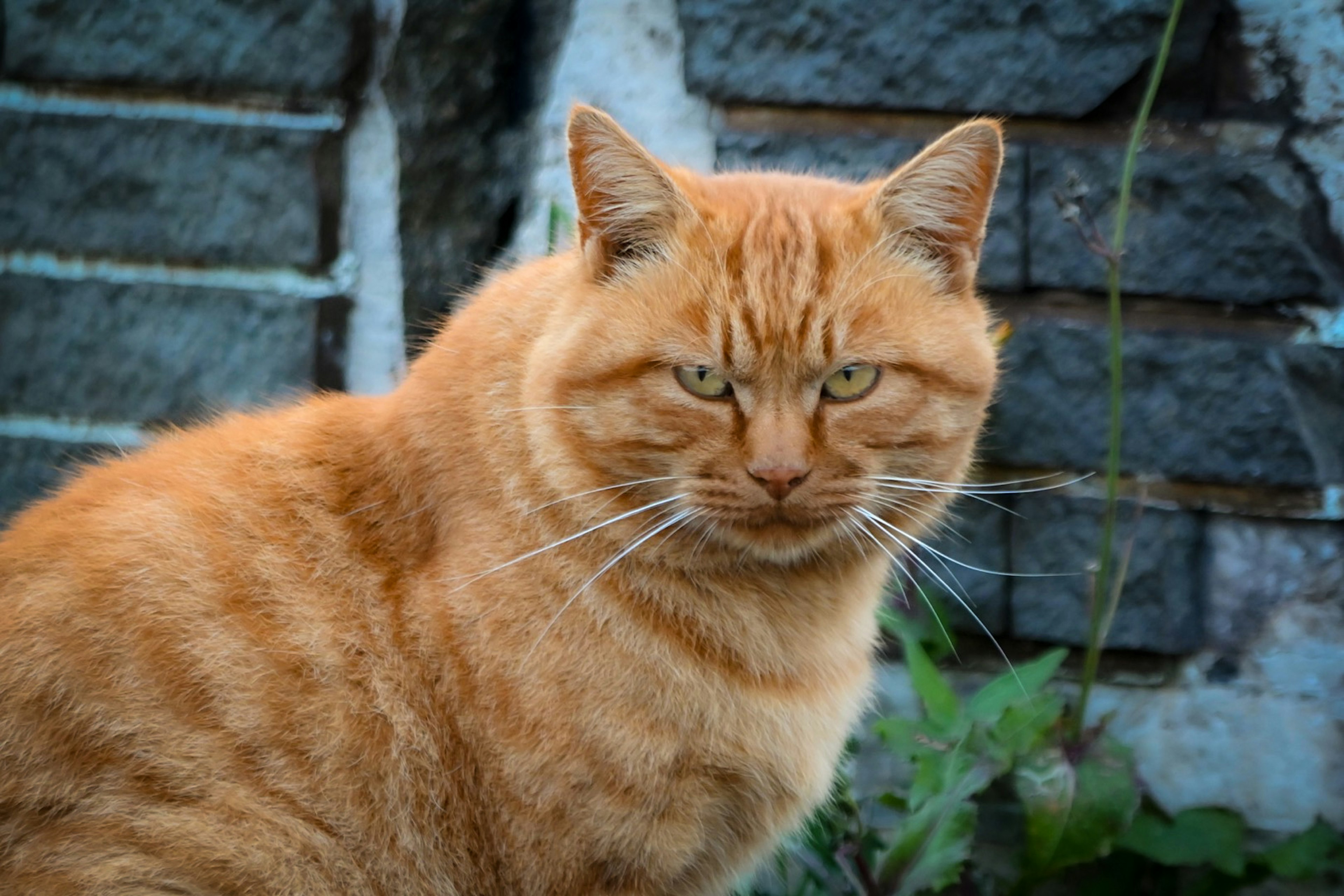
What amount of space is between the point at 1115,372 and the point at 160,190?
5.96 feet

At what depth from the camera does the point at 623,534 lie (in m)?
1.71

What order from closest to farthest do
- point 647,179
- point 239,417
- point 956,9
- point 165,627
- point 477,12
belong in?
1. point 165,627
2. point 647,179
3. point 239,417
4. point 956,9
5. point 477,12

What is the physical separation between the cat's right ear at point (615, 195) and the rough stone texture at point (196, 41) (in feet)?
2.63

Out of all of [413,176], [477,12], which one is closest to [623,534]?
[413,176]

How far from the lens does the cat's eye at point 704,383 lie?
1673 mm

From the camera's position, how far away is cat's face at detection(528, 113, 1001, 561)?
1646mm

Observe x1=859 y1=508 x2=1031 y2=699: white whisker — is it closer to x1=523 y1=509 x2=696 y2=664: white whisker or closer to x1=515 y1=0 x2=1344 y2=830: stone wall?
x1=515 y1=0 x2=1344 y2=830: stone wall

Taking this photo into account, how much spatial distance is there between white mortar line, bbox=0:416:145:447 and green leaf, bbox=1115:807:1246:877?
207 cm

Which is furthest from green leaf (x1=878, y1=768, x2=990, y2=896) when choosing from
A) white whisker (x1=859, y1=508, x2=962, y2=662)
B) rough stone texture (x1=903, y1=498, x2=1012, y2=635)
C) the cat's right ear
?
the cat's right ear

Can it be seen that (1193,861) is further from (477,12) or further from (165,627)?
(477,12)

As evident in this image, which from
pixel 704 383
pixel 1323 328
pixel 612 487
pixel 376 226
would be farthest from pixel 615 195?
pixel 1323 328

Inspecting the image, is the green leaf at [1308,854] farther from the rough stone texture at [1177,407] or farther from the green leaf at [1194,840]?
the rough stone texture at [1177,407]

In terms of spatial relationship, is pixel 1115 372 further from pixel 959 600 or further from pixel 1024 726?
pixel 1024 726

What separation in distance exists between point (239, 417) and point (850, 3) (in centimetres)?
127
